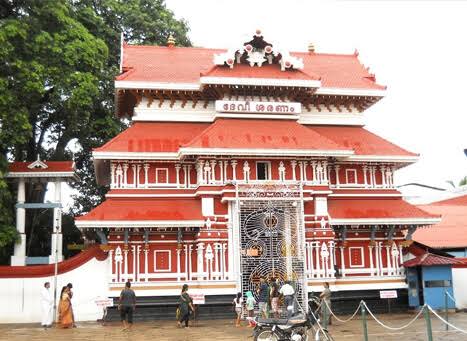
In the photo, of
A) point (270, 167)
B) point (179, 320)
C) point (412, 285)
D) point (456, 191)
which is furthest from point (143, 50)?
point (456, 191)

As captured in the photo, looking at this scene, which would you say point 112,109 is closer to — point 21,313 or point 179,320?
point 21,313

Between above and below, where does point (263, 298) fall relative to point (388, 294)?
above

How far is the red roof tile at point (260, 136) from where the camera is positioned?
21.5 meters

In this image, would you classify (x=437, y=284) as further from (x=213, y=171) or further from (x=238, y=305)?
(x=213, y=171)

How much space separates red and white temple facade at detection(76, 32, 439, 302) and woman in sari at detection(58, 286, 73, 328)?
1.82 m

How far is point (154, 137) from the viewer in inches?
901

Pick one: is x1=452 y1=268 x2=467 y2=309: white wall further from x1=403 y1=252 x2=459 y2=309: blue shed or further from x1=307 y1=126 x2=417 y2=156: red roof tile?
x1=307 y1=126 x2=417 y2=156: red roof tile

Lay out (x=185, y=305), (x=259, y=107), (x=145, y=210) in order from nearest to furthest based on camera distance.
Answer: (x=185, y=305) < (x=145, y=210) < (x=259, y=107)

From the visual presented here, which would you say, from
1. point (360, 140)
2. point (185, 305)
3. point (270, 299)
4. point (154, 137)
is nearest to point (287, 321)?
point (185, 305)

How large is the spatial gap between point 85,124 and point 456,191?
22438 mm

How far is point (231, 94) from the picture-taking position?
23438 mm

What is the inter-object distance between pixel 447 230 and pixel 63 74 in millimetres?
19301

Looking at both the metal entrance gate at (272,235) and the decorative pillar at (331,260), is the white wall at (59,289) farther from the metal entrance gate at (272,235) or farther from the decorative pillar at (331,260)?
the decorative pillar at (331,260)

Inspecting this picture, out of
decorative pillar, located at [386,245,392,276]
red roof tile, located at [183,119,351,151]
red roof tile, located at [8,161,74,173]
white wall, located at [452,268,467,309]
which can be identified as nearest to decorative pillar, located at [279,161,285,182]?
red roof tile, located at [183,119,351,151]
